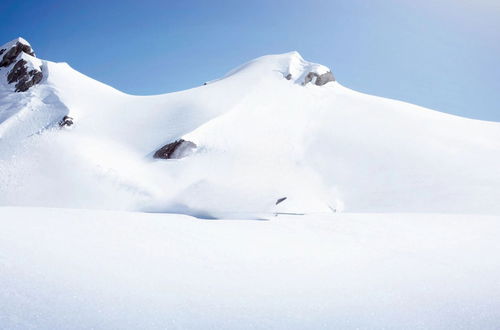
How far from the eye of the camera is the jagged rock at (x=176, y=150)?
21312 mm

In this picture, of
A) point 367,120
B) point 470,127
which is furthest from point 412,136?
point 470,127

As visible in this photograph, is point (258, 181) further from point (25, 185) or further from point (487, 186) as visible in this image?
point (25, 185)

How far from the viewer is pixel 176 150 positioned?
70.1 feet

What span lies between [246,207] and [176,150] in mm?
7666

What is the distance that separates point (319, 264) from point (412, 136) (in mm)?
20235

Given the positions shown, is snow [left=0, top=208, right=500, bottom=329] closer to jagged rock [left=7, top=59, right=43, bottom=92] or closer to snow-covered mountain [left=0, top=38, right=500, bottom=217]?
snow-covered mountain [left=0, top=38, right=500, bottom=217]

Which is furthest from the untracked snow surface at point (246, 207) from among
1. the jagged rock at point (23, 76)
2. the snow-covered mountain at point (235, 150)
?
the jagged rock at point (23, 76)

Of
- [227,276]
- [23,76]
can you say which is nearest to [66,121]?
[23,76]

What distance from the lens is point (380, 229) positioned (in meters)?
6.62

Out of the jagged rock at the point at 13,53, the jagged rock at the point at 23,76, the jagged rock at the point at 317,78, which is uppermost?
the jagged rock at the point at 317,78

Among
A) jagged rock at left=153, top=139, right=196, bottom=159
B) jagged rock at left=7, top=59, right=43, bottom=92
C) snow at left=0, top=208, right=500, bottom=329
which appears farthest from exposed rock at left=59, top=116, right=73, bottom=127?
snow at left=0, top=208, right=500, bottom=329

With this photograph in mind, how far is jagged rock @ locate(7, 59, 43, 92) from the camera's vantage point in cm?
2888

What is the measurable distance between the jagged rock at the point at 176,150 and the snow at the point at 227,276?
15724 millimetres

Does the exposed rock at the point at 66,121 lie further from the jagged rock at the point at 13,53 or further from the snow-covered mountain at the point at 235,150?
the jagged rock at the point at 13,53
